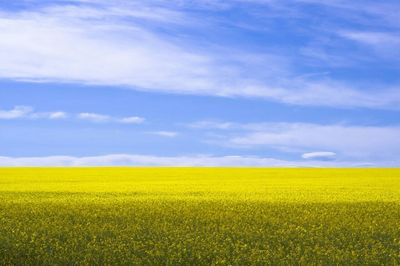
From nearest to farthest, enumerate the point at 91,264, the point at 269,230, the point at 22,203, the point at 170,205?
the point at 91,264 → the point at 269,230 → the point at 170,205 → the point at 22,203

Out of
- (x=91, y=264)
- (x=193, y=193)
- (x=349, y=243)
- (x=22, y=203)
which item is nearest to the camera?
(x=91, y=264)

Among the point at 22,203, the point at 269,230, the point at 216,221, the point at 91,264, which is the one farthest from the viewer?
the point at 22,203

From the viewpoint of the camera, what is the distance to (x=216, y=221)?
27.1 meters

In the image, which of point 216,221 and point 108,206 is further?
point 108,206

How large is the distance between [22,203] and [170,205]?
9.57m

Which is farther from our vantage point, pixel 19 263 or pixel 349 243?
pixel 349 243

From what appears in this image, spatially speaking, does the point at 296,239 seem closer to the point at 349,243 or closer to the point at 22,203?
the point at 349,243

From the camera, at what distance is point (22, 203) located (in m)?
36.4

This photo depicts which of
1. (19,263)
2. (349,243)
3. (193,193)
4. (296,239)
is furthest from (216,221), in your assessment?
(193,193)

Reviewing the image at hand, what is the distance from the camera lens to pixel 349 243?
21.6m

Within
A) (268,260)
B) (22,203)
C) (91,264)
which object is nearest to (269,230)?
(268,260)

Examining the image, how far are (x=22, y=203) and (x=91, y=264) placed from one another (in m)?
20.0

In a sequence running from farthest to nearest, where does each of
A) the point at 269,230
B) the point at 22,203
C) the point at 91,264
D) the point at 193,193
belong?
the point at 193,193
the point at 22,203
the point at 269,230
the point at 91,264

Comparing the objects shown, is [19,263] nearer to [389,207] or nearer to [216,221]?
[216,221]
